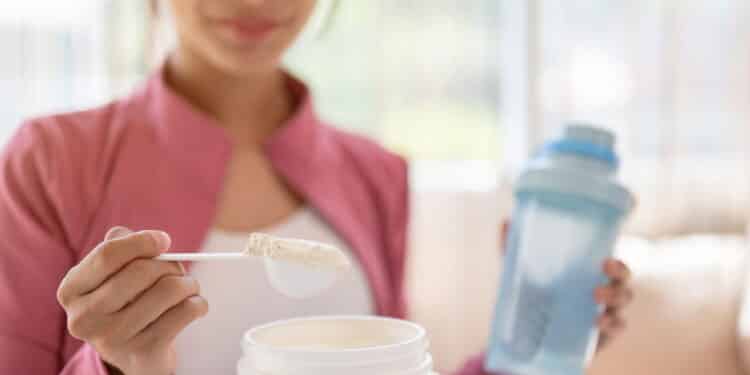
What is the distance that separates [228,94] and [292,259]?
36 centimetres

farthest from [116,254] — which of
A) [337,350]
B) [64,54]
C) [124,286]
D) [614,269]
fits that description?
[64,54]

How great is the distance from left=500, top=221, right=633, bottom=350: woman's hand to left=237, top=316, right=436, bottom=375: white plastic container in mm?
184

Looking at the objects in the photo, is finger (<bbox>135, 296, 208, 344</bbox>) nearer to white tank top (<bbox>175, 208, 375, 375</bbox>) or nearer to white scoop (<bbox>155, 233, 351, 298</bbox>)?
white scoop (<bbox>155, 233, 351, 298</bbox>)

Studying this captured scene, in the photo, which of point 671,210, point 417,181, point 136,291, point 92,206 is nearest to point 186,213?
point 92,206

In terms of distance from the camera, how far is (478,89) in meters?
1.46

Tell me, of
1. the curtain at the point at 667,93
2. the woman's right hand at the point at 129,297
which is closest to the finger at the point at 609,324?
the woman's right hand at the point at 129,297

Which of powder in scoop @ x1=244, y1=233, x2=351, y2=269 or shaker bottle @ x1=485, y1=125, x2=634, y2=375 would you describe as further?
shaker bottle @ x1=485, y1=125, x2=634, y2=375

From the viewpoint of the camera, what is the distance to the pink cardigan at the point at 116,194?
624mm

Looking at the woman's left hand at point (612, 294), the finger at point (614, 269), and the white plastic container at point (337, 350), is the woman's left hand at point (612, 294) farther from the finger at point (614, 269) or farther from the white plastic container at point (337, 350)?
the white plastic container at point (337, 350)

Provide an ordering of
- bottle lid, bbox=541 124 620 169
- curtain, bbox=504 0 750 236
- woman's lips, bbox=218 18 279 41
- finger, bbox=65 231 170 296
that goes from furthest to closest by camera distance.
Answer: curtain, bbox=504 0 750 236
woman's lips, bbox=218 18 279 41
bottle lid, bbox=541 124 620 169
finger, bbox=65 231 170 296

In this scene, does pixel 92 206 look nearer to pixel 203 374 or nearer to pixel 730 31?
→ pixel 203 374

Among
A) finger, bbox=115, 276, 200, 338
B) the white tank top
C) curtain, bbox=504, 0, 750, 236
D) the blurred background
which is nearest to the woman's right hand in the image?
finger, bbox=115, 276, 200, 338

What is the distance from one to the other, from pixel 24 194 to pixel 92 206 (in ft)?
Answer: 0.18

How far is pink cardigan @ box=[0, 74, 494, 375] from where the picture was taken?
2.05 ft
